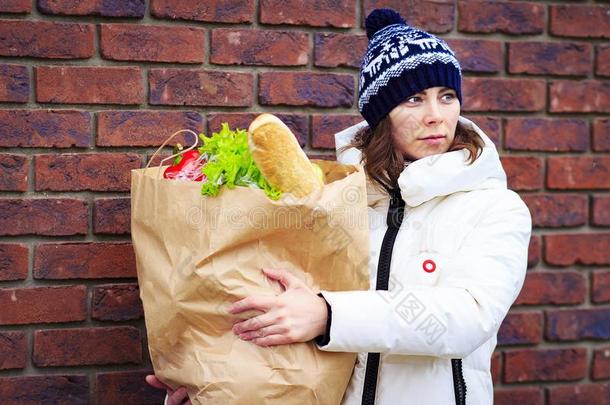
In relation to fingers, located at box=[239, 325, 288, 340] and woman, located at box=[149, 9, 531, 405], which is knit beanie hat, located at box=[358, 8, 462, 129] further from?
fingers, located at box=[239, 325, 288, 340]

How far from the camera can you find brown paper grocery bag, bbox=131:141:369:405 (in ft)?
4.12

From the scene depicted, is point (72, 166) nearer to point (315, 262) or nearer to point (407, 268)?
point (315, 262)

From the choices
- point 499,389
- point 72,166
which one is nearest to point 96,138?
point 72,166

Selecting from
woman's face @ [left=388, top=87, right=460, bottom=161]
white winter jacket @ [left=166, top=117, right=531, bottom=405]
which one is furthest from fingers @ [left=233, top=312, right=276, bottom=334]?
woman's face @ [left=388, top=87, right=460, bottom=161]

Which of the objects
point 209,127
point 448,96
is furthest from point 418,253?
point 209,127

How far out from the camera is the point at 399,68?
5.13 feet

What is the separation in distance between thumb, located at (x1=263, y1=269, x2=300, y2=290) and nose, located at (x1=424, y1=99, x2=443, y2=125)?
0.50 m

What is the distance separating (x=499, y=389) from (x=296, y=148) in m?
1.16

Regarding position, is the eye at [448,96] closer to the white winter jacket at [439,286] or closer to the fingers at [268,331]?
the white winter jacket at [439,286]

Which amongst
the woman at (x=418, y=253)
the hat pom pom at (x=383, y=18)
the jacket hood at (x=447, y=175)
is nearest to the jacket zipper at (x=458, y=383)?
the woman at (x=418, y=253)

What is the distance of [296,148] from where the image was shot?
127 centimetres

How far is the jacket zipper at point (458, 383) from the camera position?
1415mm

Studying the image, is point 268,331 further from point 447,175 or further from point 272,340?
point 447,175

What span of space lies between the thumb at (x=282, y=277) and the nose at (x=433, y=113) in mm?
500
